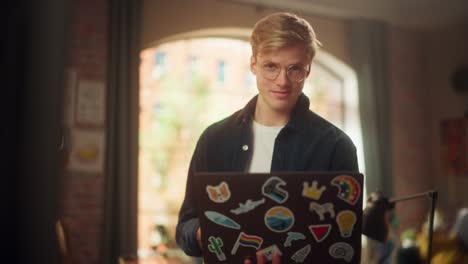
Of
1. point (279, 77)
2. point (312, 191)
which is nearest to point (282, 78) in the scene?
point (279, 77)

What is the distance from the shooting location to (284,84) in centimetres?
132

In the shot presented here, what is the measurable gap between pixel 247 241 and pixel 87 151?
2.22 ft

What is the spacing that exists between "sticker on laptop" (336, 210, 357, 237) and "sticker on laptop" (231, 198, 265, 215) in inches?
8.5

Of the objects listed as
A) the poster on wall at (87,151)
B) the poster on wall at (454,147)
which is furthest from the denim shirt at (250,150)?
the poster on wall at (454,147)

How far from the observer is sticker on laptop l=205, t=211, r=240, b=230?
1.12 meters

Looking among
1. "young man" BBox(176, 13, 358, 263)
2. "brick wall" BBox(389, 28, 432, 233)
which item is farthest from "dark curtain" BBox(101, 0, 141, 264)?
"brick wall" BBox(389, 28, 432, 233)

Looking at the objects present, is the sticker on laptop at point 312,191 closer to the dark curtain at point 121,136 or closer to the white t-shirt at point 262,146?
the white t-shirt at point 262,146

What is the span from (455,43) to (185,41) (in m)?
1.50

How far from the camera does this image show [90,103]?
150 centimetres

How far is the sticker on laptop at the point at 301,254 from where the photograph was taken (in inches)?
45.3

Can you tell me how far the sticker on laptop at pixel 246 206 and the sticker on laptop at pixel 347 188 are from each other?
0.67 feet

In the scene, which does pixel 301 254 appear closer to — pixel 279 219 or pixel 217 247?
pixel 279 219

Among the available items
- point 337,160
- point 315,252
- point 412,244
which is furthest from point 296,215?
point 412,244

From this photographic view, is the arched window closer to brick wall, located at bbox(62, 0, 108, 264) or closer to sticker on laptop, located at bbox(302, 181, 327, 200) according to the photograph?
brick wall, located at bbox(62, 0, 108, 264)
